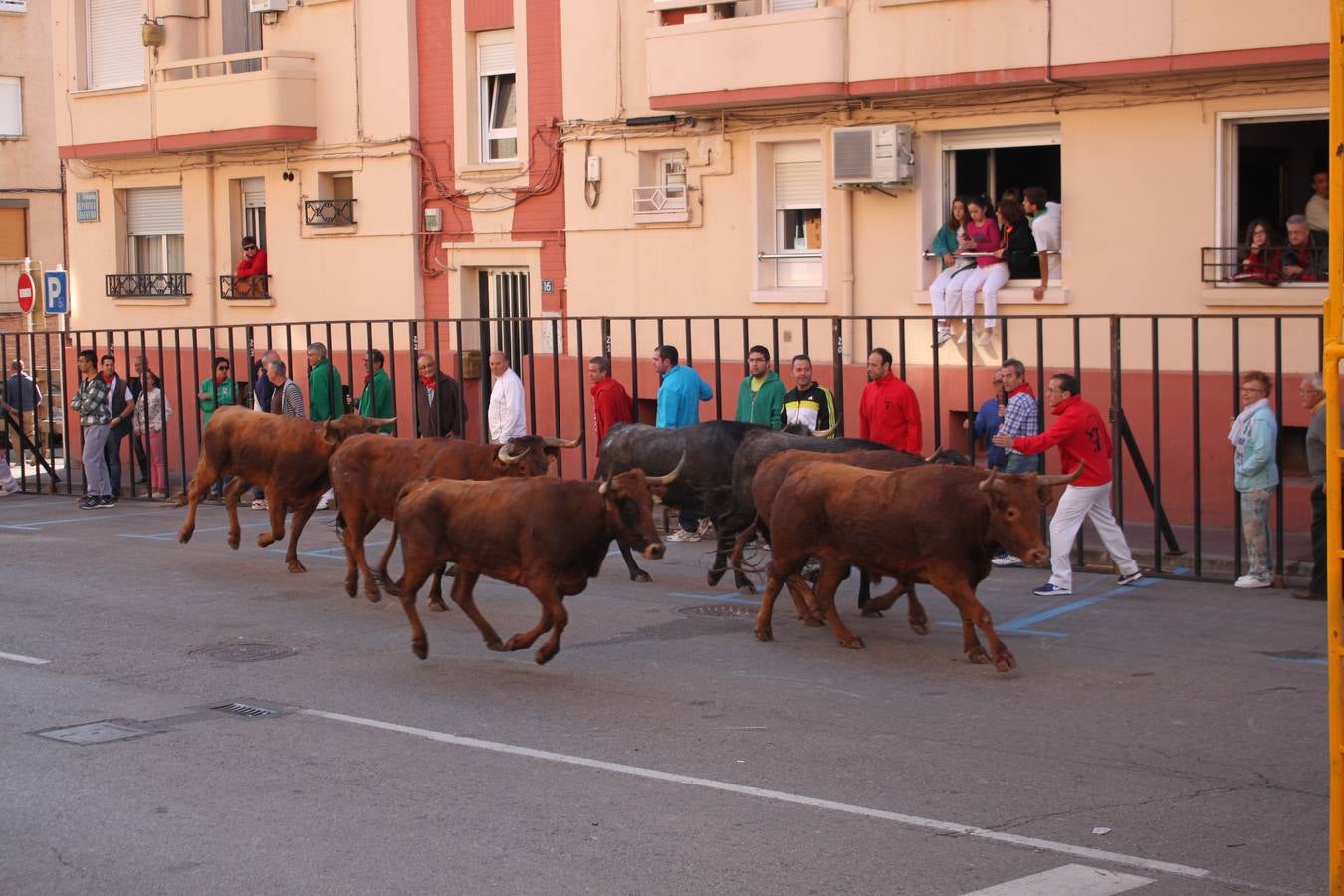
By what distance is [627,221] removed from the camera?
76.3 ft

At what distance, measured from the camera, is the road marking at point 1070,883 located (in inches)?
270

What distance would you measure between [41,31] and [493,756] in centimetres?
3861

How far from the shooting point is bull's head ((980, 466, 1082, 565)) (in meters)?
11.0

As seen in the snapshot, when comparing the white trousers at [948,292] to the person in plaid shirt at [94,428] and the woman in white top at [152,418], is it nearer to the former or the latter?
the woman in white top at [152,418]

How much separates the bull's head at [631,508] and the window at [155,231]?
65.0 feet

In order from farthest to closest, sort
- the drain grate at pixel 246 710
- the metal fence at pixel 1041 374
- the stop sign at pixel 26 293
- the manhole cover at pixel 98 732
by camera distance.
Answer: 1. the stop sign at pixel 26 293
2. the metal fence at pixel 1041 374
3. the drain grate at pixel 246 710
4. the manhole cover at pixel 98 732

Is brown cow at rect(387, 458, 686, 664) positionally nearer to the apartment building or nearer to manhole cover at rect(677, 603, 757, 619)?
manhole cover at rect(677, 603, 757, 619)

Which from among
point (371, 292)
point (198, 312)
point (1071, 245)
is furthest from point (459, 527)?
point (198, 312)

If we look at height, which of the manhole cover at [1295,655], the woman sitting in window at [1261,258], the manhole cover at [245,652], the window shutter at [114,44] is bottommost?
the manhole cover at [1295,655]

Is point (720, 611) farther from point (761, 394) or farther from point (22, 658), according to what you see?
point (22, 658)

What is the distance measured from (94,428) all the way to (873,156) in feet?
33.4

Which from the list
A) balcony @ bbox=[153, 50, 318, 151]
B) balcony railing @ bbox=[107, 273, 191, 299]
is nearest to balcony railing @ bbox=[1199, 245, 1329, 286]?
balcony @ bbox=[153, 50, 318, 151]

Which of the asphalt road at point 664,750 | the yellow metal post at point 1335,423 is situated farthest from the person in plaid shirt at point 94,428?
the yellow metal post at point 1335,423

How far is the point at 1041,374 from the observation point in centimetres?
1539
